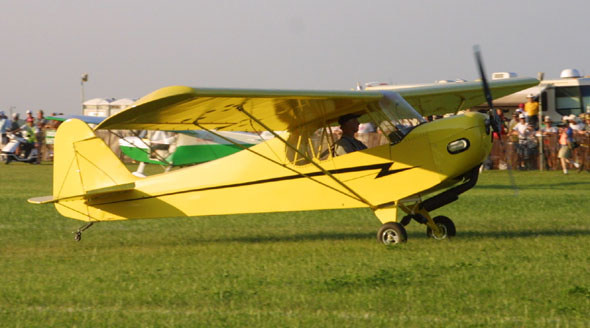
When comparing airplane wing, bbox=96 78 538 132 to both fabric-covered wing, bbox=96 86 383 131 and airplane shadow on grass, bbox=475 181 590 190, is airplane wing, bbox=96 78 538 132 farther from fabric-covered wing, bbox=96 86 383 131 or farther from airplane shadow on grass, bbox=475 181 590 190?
airplane shadow on grass, bbox=475 181 590 190

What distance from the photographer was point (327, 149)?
1030cm

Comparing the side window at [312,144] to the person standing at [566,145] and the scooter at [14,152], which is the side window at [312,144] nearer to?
the person standing at [566,145]

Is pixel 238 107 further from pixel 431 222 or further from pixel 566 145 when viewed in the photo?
pixel 566 145

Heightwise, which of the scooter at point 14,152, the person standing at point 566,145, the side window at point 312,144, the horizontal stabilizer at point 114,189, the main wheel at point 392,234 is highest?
the side window at point 312,144

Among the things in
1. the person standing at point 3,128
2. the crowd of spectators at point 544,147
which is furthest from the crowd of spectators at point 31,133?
the crowd of spectators at point 544,147

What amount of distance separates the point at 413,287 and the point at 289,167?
3.51m

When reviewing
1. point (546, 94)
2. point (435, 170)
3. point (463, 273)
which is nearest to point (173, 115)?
point (435, 170)

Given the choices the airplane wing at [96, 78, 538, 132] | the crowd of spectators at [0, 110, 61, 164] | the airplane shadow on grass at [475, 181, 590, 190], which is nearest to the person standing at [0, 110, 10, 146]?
the crowd of spectators at [0, 110, 61, 164]

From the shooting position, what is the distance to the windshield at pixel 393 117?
9914 millimetres

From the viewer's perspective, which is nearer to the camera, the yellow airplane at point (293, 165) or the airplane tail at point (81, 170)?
the yellow airplane at point (293, 165)

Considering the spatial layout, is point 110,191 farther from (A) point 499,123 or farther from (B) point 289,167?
(A) point 499,123

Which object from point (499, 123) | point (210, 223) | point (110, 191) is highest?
point (499, 123)

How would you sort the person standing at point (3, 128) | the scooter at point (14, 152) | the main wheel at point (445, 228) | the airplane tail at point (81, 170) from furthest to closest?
the person standing at point (3, 128) < the scooter at point (14, 152) < the airplane tail at point (81, 170) < the main wheel at point (445, 228)

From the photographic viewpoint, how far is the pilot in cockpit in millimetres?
10221
